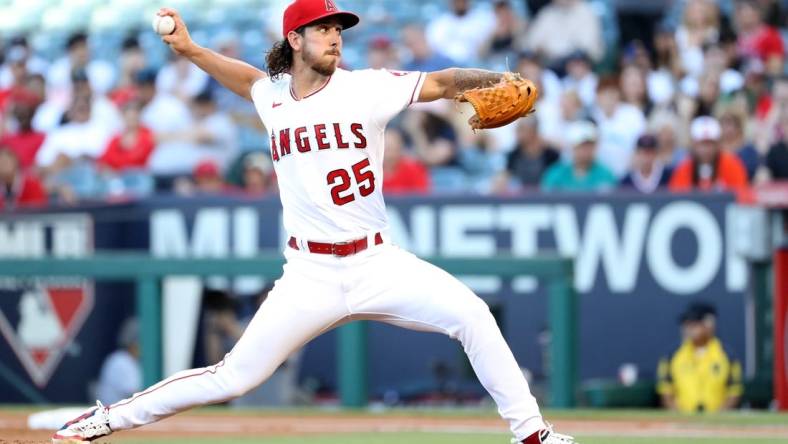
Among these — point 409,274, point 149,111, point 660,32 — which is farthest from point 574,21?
point 409,274

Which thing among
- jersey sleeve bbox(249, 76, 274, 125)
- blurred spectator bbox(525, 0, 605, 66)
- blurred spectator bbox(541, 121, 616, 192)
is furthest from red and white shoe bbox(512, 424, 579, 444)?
blurred spectator bbox(525, 0, 605, 66)

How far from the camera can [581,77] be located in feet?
41.3

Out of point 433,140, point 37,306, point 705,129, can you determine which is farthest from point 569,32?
point 37,306

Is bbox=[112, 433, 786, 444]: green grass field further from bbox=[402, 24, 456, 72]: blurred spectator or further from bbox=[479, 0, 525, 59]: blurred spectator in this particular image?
bbox=[479, 0, 525, 59]: blurred spectator

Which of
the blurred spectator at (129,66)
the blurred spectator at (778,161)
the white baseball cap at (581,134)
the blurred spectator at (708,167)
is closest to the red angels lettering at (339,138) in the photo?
the blurred spectator at (708,167)

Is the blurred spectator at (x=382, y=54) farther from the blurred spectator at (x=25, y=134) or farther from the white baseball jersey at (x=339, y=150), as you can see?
the white baseball jersey at (x=339, y=150)

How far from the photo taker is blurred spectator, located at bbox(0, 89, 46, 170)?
506 inches

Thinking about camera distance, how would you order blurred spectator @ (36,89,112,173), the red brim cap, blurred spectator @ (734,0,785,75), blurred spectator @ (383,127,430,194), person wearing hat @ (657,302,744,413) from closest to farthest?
the red brim cap, person wearing hat @ (657,302,744,413), blurred spectator @ (383,127,430,194), blurred spectator @ (734,0,785,75), blurred spectator @ (36,89,112,173)

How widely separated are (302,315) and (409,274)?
0.41 meters

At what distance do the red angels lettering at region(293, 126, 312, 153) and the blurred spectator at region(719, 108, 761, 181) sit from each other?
5.66 metres

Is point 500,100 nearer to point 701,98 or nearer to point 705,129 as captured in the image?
point 705,129

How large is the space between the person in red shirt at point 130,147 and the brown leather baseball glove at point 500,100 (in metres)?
7.42

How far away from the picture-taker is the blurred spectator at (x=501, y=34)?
529 inches

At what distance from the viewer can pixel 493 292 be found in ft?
35.1
